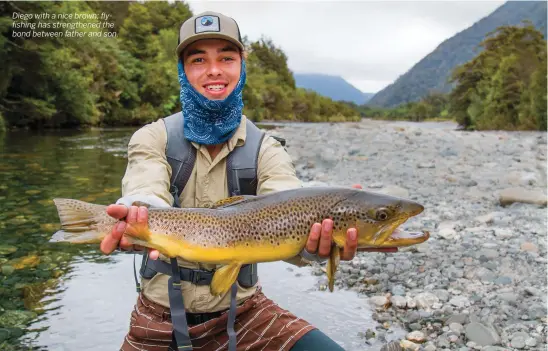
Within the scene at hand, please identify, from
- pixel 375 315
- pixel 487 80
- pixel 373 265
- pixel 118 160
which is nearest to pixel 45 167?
pixel 118 160

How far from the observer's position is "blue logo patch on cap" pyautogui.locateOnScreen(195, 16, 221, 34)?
2.89 m

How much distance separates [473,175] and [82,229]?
36.0ft

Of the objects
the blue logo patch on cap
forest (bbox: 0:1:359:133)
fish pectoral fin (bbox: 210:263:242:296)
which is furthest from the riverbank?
forest (bbox: 0:1:359:133)

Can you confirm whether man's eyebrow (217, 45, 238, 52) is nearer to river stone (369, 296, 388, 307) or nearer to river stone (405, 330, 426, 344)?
river stone (405, 330, 426, 344)

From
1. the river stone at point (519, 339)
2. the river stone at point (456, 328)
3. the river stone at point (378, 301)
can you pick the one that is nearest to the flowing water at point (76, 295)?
the river stone at point (378, 301)

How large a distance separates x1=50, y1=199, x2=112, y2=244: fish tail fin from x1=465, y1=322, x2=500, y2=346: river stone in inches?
121

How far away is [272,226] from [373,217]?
0.49 meters

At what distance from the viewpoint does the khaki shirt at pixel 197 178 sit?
2770mm

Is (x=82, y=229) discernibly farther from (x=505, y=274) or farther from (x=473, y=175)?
(x=473, y=175)

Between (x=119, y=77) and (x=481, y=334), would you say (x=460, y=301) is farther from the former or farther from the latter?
(x=119, y=77)

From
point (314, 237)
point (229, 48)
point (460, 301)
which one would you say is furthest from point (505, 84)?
point (314, 237)

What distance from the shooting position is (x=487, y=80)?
121 feet

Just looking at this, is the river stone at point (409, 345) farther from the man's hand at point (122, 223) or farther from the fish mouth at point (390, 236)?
the man's hand at point (122, 223)

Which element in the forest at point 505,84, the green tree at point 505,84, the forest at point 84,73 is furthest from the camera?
the green tree at point 505,84
